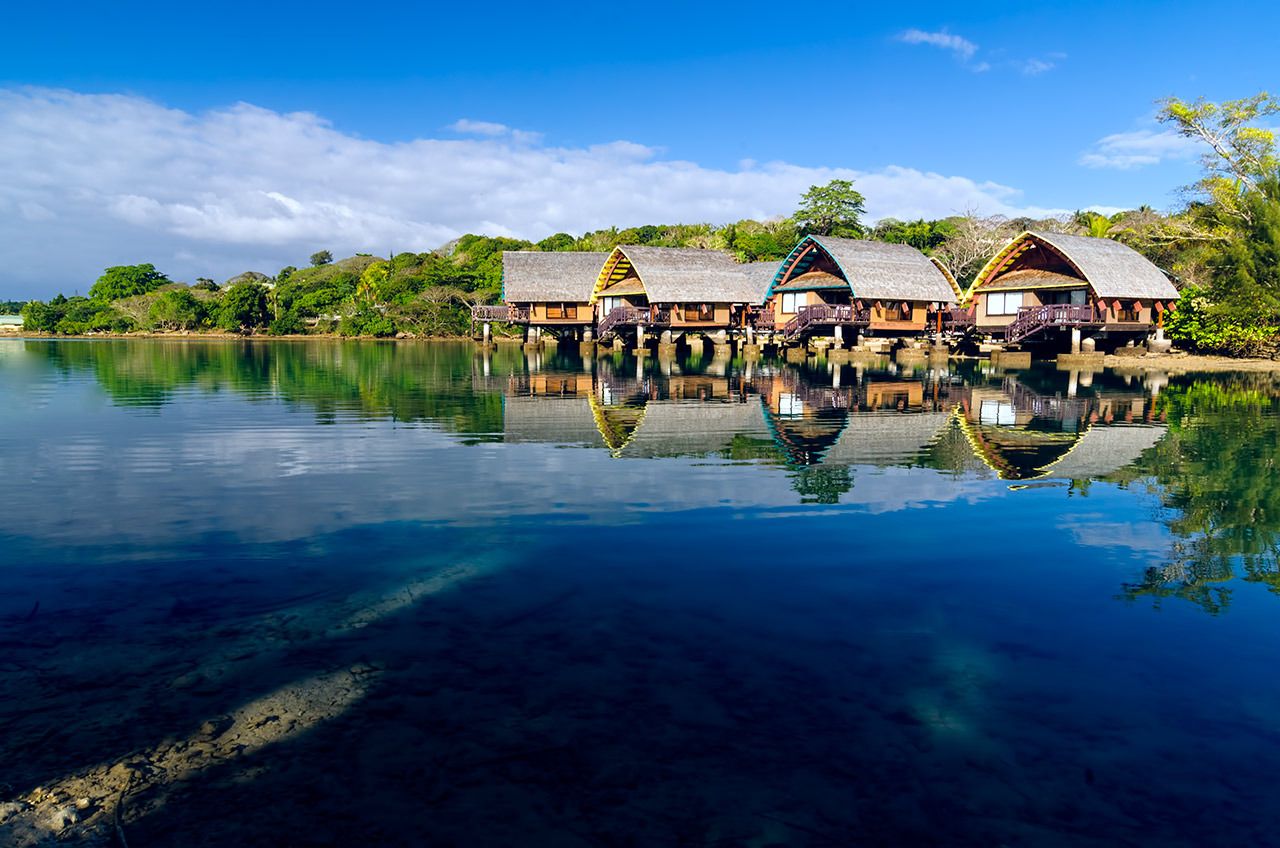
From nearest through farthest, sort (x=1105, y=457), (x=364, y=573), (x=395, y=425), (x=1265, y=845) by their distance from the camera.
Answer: (x=1265, y=845) < (x=364, y=573) < (x=1105, y=457) < (x=395, y=425)

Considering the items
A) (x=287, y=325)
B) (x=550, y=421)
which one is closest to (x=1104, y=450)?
(x=550, y=421)

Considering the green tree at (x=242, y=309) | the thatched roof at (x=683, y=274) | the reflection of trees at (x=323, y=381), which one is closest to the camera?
the reflection of trees at (x=323, y=381)

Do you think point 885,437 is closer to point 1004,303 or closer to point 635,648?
point 635,648

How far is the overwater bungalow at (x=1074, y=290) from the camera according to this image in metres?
42.7

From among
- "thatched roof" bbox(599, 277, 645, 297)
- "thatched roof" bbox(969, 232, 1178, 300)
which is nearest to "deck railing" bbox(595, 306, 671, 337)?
→ "thatched roof" bbox(599, 277, 645, 297)

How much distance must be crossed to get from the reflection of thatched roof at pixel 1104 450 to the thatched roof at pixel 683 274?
33290 mm

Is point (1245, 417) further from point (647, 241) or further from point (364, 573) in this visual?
point (647, 241)

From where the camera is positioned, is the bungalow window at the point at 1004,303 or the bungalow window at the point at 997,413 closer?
the bungalow window at the point at 997,413

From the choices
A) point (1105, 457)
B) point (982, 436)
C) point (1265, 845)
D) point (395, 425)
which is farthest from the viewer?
point (395, 425)

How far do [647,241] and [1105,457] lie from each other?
75085 millimetres

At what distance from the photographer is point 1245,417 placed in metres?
20.8

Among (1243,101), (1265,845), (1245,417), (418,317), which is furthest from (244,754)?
(418,317)

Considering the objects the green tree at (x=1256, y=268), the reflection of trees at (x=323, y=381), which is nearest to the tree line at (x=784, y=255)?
the green tree at (x=1256, y=268)

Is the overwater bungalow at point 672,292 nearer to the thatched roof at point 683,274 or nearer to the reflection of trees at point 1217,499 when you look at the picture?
the thatched roof at point 683,274
